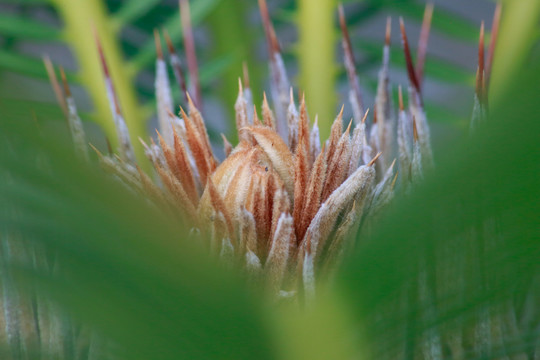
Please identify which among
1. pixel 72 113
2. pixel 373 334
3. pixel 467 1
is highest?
pixel 467 1

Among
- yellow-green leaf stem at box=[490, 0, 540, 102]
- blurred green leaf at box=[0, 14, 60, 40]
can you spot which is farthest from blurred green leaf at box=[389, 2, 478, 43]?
blurred green leaf at box=[0, 14, 60, 40]

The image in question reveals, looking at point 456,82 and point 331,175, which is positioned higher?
point 456,82

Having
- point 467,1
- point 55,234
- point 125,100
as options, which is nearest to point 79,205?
point 55,234

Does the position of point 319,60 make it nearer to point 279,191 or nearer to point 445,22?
point 445,22

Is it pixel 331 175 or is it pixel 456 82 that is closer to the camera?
pixel 331 175

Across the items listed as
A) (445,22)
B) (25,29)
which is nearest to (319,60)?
(445,22)

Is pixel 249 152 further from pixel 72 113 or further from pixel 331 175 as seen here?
pixel 72 113

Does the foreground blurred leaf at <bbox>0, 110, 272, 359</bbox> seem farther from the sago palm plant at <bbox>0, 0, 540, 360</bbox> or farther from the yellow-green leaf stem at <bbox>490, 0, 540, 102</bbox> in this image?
the yellow-green leaf stem at <bbox>490, 0, 540, 102</bbox>
